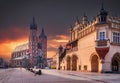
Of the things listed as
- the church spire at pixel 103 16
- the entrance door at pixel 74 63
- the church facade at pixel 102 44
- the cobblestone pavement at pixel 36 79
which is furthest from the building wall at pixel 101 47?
the cobblestone pavement at pixel 36 79

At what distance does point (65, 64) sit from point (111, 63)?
1474 inches

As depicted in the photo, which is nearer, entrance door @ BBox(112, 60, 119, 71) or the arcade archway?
the arcade archway

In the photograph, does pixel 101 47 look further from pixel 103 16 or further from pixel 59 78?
pixel 59 78

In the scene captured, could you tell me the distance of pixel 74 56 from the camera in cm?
8419

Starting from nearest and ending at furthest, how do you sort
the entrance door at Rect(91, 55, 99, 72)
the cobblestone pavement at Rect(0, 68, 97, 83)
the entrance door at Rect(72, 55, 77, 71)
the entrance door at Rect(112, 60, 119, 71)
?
the cobblestone pavement at Rect(0, 68, 97, 83) < the entrance door at Rect(112, 60, 119, 71) < the entrance door at Rect(91, 55, 99, 72) < the entrance door at Rect(72, 55, 77, 71)

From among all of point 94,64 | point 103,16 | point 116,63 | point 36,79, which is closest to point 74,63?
point 94,64

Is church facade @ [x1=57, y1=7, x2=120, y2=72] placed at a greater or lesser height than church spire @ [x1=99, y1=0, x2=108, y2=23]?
lesser

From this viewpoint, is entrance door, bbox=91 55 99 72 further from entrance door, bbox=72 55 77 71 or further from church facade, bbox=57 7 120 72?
entrance door, bbox=72 55 77 71

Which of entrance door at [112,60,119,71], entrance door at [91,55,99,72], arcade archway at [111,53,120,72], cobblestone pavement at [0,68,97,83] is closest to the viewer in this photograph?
cobblestone pavement at [0,68,97,83]

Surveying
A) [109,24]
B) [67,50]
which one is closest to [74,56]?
[67,50]

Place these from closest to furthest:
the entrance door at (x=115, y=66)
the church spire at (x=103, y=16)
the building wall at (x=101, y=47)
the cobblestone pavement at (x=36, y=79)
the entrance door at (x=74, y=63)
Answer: the cobblestone pavement at (x=36, y=79) < the building wall at (x=101, y=47) < the church spire at (x=103, y=16) < the entrance door at (x=115, y=66) < the entrance door at (x=74, y=63)

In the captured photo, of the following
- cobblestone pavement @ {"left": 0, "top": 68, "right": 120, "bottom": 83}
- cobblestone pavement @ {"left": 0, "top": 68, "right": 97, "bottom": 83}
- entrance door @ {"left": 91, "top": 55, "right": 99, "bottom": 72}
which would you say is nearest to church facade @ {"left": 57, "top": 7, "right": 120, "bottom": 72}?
entrance door @ {"left": 91, "top": 55, "right": 99, "bottom": 72}

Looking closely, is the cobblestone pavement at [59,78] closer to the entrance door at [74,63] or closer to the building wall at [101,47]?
the building wall at [101,47]

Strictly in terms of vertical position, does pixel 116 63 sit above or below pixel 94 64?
above
